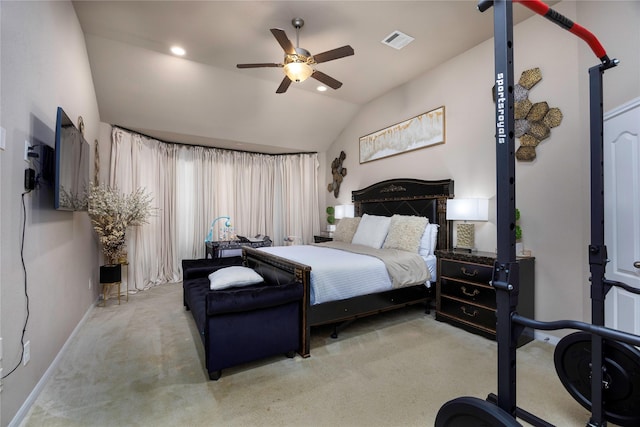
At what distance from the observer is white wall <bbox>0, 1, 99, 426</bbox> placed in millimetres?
1548

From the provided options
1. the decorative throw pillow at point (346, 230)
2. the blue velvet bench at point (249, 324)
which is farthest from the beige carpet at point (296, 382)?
the decorative throw pillow at point (346, 230)

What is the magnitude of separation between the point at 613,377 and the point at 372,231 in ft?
8.57

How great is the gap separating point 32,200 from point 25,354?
97cm

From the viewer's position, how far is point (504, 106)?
1.05 meters

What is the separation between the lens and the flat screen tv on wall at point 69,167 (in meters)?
2.04

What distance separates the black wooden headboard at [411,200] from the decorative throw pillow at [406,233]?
1.01 ft

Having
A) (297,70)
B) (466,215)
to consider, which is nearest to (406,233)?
(466,215)

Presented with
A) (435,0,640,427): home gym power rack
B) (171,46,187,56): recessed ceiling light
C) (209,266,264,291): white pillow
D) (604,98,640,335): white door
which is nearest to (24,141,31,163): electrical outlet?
(209,266,264,291): white pillow

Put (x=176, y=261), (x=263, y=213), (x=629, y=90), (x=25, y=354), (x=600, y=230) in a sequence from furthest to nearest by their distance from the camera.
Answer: (x=263, y=213)
(x=176, y=261)
(x=629, y=90)
(x=25, y=354)
(x=600, y=230)

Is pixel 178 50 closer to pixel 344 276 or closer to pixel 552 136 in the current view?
pixel 344 276

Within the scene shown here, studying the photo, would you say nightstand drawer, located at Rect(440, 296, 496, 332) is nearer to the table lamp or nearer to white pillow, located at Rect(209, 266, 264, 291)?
the table lamp

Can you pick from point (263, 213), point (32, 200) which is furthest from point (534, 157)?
point (263, 213)

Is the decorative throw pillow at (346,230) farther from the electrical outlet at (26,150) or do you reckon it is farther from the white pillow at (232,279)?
the electrical outlet at (26,150)

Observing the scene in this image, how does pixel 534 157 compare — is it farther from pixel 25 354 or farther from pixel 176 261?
pixel 176 261
